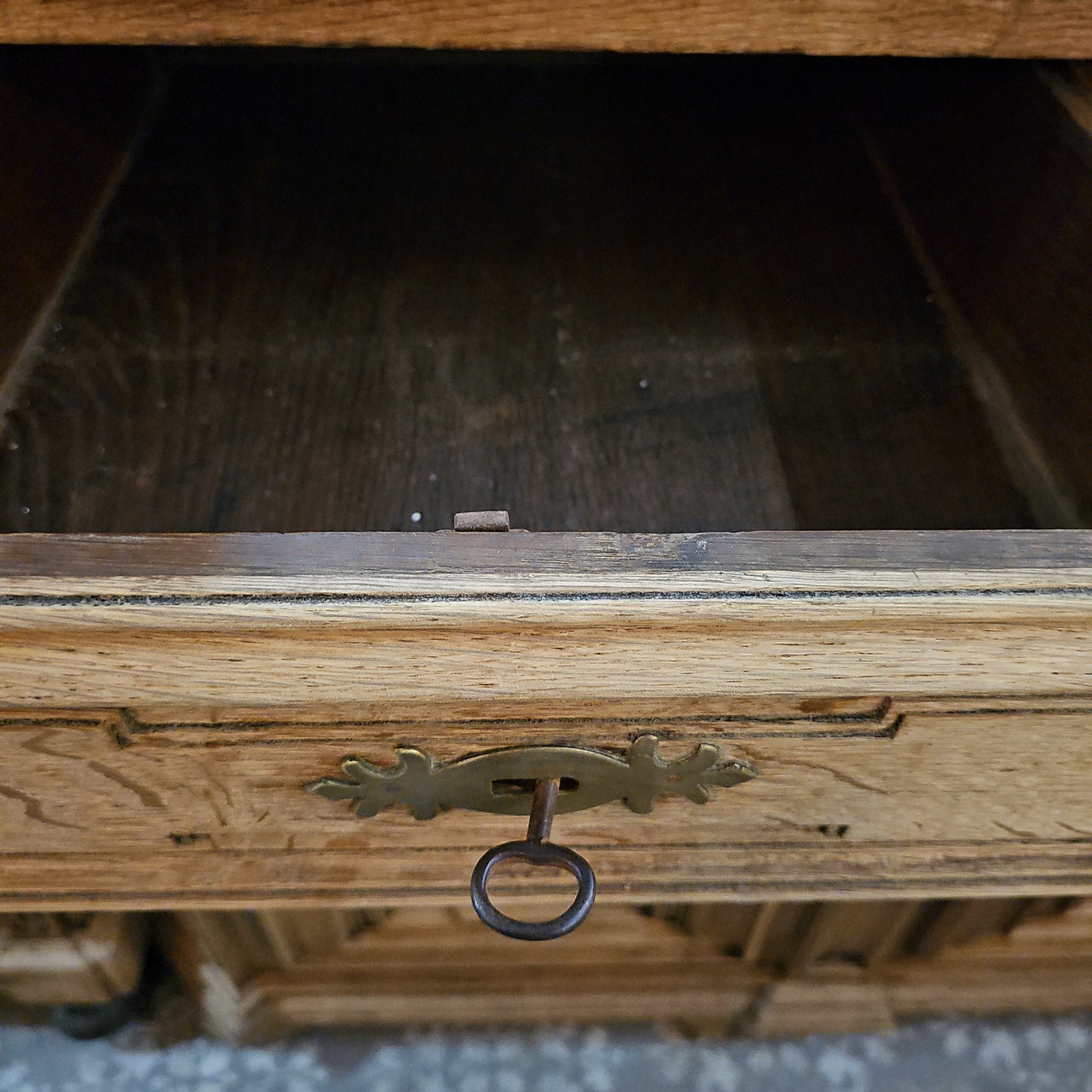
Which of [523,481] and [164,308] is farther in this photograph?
[164,308]

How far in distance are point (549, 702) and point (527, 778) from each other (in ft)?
0.23

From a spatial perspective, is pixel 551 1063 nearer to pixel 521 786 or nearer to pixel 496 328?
pixel 521 786

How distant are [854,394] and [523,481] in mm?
277

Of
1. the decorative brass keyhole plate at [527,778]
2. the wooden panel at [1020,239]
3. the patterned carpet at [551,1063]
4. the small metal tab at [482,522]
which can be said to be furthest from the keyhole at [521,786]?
the patterned carpet at [551,1063]

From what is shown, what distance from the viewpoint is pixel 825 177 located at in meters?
0.96

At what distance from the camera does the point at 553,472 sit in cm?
72

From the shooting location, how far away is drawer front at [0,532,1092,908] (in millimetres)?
381

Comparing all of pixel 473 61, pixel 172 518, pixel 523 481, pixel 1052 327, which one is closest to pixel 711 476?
pixel 523 481

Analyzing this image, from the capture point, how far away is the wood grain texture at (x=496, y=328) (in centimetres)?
→ 70

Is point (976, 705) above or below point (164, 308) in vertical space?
below

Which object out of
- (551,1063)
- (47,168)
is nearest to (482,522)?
(47,168)

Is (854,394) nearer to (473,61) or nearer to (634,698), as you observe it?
(634,698)

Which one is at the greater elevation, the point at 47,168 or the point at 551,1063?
the point at 47,168

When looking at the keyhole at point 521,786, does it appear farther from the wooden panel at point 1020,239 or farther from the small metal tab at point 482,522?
the wooden panel at point 1020,239
